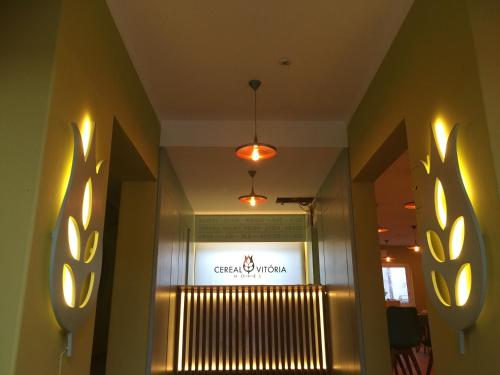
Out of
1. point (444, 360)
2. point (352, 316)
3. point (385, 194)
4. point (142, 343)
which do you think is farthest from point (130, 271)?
point (385, 194)

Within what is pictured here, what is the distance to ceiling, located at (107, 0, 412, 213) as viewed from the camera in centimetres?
309

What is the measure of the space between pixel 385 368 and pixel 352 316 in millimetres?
638

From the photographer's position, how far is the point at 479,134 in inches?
81.5

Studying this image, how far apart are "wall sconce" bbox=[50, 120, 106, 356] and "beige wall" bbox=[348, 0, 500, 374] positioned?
7.31ft

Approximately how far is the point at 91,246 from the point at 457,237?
2276 mm

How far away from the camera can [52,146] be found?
2.02m

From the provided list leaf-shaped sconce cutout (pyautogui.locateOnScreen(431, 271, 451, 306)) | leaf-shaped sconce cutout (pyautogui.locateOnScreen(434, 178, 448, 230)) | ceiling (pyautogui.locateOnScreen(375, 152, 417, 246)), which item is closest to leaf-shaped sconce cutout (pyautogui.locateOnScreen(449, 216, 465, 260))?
leaf-shaped sconce cutout (pyautogui.locateOnScreen(434, 178, 448, 230))

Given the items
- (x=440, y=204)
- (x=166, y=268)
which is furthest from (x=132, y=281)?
(x=440, y=204)

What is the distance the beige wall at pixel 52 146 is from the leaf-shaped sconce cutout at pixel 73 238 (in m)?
0.16

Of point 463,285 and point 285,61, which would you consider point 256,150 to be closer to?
point 285,61

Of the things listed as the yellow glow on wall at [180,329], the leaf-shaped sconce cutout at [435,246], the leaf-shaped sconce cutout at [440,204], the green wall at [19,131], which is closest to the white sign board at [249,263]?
the yellow glow on wall at [180,329]

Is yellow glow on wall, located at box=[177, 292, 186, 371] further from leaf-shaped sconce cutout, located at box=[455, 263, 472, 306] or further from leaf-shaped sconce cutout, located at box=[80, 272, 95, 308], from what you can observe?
leaf-shaped sconce cutout, located at box=[455, 263, 472, 306]

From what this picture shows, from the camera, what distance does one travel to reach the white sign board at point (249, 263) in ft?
32.4

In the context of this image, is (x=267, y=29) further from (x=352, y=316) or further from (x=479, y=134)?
(x=352, y=316)
